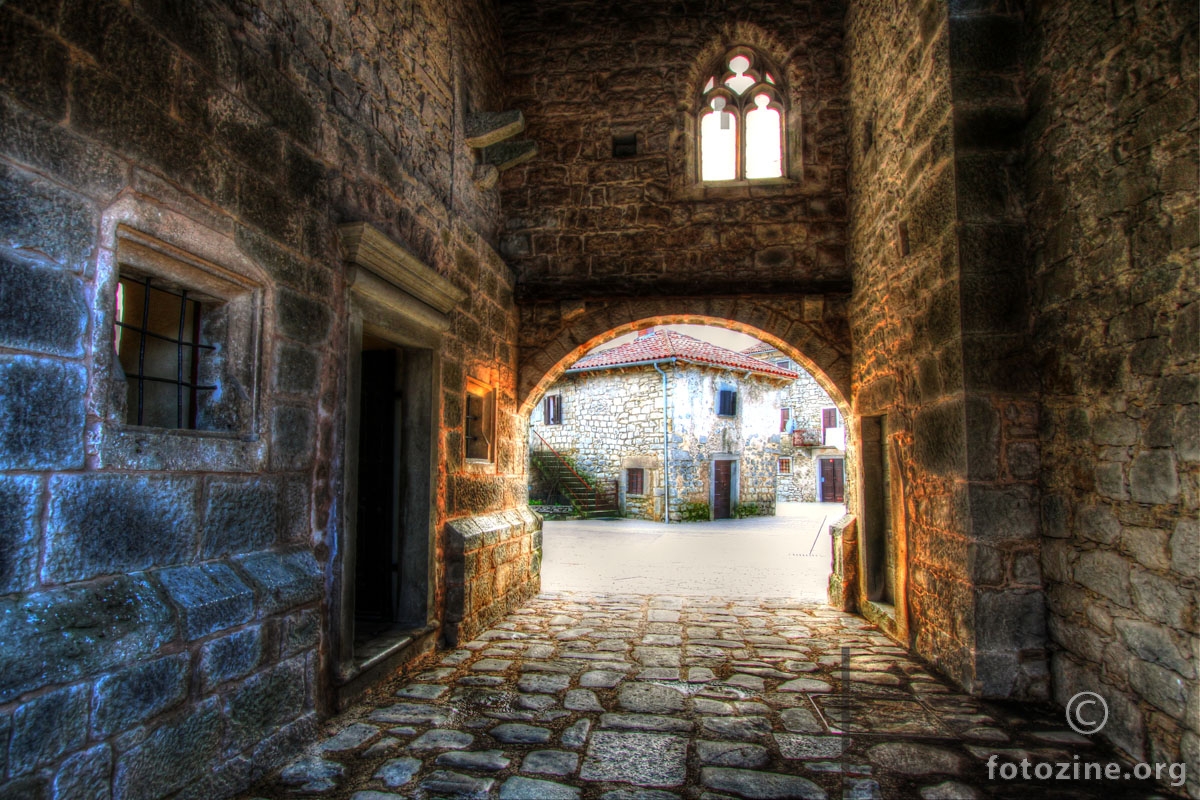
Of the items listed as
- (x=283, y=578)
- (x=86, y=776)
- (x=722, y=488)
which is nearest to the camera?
(x=86, y=776)

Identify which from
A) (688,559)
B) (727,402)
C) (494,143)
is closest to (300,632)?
(494,143)

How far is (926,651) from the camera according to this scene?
12.9 ft

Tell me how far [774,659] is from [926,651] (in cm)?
89

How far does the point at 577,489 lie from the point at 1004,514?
46.4ft

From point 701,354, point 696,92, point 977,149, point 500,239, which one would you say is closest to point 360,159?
point 500,239

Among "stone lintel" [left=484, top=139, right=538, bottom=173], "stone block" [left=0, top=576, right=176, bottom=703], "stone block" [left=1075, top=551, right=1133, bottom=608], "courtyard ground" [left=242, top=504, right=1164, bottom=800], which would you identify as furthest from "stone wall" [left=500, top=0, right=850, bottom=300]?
"stone block" [left=0, top=576, right=176, bottom=703]

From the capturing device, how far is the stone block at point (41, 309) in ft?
5.47

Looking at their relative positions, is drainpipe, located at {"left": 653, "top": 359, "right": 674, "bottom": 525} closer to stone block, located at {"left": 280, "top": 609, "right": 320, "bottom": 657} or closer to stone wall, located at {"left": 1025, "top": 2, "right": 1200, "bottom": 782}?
stone wall, located at {"left": 1025, "top": 2, "right": 1200, "bottom": 782}

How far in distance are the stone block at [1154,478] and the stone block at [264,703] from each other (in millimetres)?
3527

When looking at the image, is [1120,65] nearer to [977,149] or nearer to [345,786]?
[977,149]

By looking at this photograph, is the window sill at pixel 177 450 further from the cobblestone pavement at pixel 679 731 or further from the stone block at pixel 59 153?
the cobblestone pavement at pixel 679 731

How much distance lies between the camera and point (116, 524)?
196cm

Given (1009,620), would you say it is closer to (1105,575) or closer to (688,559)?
(1105,575)

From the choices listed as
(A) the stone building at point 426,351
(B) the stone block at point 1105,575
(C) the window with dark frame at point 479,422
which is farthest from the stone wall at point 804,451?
(B) the stone block at point 1105,575
